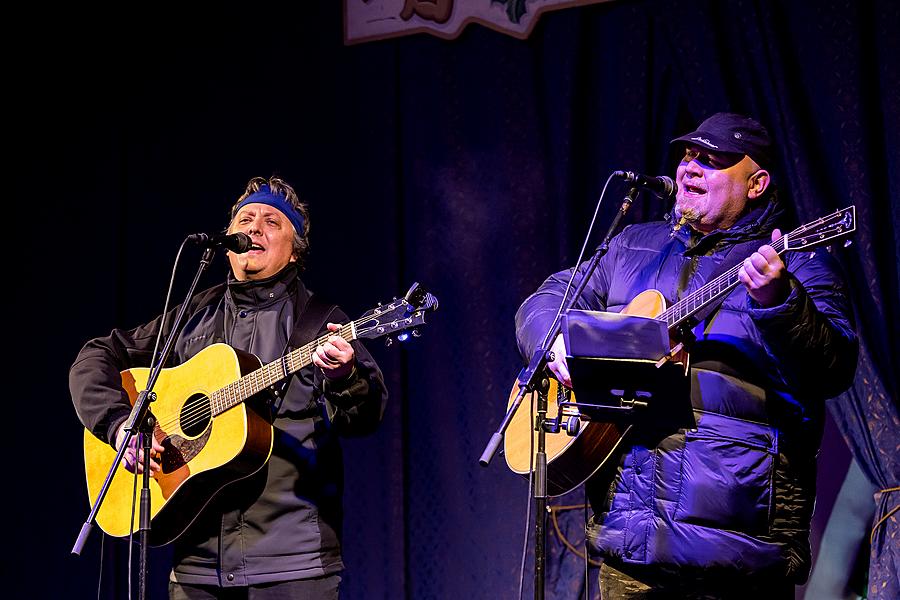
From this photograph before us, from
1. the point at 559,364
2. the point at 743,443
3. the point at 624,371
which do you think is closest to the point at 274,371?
the point at 559,364

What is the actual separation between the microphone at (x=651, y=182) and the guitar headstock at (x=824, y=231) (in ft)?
1.58

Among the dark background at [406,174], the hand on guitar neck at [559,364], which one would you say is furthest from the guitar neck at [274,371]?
the dark background at [406,174]

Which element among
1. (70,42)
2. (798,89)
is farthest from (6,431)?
(798,89)

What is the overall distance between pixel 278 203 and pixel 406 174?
1.32 meters

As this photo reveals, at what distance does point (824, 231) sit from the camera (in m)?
2.77

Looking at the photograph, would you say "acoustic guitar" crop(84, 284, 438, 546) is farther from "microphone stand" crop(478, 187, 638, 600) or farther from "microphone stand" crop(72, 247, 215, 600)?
"microphone stand" crop(478, 187, 638, 600)

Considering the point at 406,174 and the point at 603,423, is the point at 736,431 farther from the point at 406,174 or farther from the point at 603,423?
the point at 406,174

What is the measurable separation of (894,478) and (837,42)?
1.82 m

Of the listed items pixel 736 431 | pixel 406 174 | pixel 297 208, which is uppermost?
pixel 406 174

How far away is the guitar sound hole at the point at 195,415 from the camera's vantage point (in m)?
3.75

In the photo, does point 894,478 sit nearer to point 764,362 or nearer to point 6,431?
point 764,362

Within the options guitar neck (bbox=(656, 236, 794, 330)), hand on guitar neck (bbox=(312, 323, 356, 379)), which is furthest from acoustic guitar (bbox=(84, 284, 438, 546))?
guitar neck (bbox=(656, 236, 794, 330))

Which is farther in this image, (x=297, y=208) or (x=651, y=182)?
(x=297, y=208)

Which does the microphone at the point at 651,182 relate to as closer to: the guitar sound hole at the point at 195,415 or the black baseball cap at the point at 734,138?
the black baseball cap at the point at 734,138
